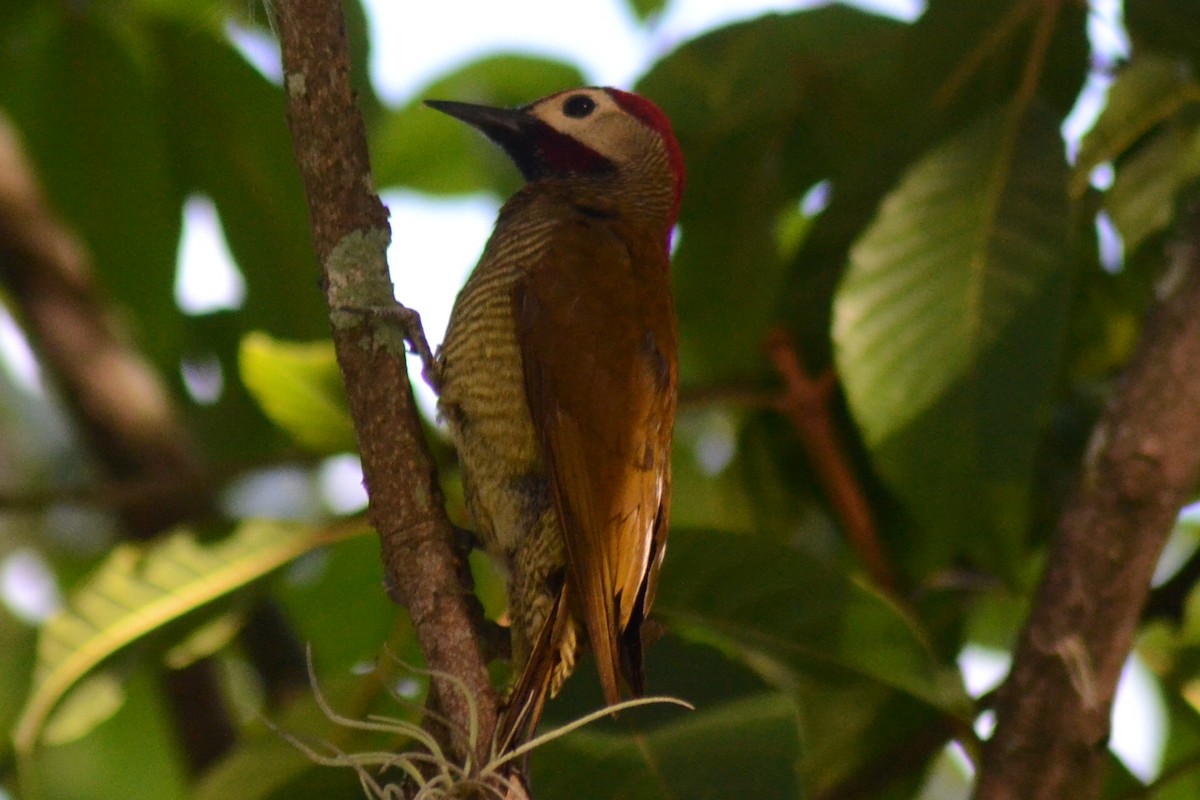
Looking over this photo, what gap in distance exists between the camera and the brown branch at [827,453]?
3.08 metres

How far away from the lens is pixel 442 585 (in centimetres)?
198

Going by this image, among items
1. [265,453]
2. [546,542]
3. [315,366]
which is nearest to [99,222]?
[265,453]

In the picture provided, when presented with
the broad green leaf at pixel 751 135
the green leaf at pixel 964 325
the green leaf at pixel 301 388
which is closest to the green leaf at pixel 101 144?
the green leaf at pixel 301 388

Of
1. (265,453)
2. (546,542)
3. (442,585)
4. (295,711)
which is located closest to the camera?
(442,585)

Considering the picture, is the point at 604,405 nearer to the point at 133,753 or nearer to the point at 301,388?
the point at 301,388

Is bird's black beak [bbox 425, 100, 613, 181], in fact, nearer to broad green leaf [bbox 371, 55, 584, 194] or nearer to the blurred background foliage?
the blurred background foliage

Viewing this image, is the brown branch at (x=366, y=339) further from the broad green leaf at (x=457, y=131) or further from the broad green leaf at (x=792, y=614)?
the broad green leaf at (x=457, y=131)

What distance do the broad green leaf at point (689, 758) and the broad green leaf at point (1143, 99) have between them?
1.39 metres

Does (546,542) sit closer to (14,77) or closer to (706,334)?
(706,334)

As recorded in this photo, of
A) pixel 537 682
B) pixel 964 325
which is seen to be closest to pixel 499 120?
pixel 964 325

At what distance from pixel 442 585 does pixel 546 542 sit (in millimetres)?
673

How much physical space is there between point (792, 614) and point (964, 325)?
675 millimetres

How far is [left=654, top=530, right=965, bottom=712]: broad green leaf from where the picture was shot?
8.37 ft

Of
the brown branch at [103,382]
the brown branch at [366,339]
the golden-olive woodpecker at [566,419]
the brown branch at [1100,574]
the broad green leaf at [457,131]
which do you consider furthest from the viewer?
the broad green leaf at [457,131]
